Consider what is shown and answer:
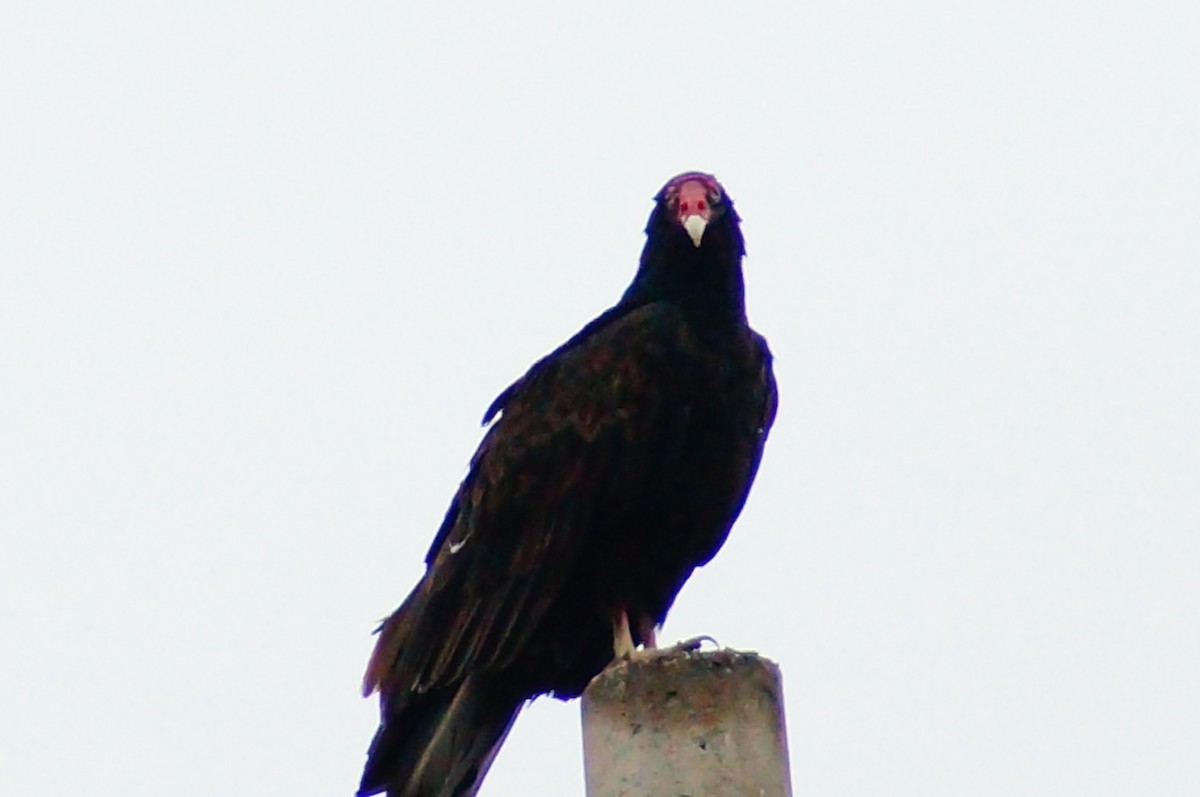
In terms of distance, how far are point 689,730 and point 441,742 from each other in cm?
123

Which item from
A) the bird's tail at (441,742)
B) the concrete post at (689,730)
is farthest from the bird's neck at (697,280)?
the concrete post at (689,730)

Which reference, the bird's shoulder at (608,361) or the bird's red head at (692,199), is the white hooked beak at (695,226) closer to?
the bird's red head at (692,199)

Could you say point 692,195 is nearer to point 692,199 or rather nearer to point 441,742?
point 692,199

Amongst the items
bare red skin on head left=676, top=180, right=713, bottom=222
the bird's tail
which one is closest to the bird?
the bird's tail

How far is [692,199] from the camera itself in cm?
542

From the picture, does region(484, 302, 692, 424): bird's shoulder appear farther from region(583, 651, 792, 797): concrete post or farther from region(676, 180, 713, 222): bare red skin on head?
region(583, 651, 792, 797): concrete post

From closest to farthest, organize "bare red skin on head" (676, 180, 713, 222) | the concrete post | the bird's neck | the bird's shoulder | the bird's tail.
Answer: the concrete post, the bird's tail, the bird's shoulder, the bird's neck, "bare red skin on head" (676, 180, 713, 222)

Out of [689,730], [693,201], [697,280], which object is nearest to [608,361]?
[697,280]

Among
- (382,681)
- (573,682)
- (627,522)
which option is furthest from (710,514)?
(382,681)

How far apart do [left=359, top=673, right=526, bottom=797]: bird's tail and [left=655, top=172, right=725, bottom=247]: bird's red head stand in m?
1.32

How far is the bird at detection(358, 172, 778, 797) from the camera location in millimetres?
4852

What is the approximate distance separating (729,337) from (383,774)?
1.39 m

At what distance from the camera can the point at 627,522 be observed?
4930 millimetres

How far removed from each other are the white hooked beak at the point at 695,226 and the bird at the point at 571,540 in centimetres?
20
